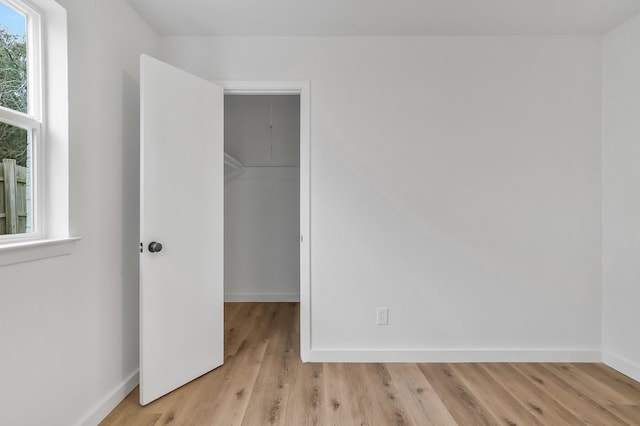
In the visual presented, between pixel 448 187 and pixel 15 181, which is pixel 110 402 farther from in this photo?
pixel 448 187

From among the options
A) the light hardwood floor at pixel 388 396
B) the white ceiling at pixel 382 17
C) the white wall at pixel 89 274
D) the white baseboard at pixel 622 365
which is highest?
the white ceiling at pixel 382 17

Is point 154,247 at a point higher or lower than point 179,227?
lower

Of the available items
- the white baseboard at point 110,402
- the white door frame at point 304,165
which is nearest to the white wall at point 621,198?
the white door frame at point 304,165

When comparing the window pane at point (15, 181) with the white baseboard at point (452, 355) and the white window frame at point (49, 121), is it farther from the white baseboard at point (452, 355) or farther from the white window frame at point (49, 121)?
the white baseboard at point (452, 355)

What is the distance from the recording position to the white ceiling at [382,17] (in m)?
2.25

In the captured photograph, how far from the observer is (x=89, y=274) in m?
1.86

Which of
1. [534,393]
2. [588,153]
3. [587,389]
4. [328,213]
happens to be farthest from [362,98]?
[587,389]

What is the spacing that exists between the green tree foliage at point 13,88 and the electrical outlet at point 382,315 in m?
2.34

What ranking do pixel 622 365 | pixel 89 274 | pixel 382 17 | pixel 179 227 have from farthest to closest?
pixel 622 365 < pixel 382 17 < pixel 179 227 < pixel 89 274

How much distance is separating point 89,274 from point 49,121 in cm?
80

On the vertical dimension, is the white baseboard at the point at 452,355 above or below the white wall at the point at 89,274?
below

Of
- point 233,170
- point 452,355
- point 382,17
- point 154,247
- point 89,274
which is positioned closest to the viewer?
point 89,274

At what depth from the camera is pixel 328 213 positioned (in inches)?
106

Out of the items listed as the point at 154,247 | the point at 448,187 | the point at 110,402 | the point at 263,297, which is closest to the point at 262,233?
the point at 263,297
